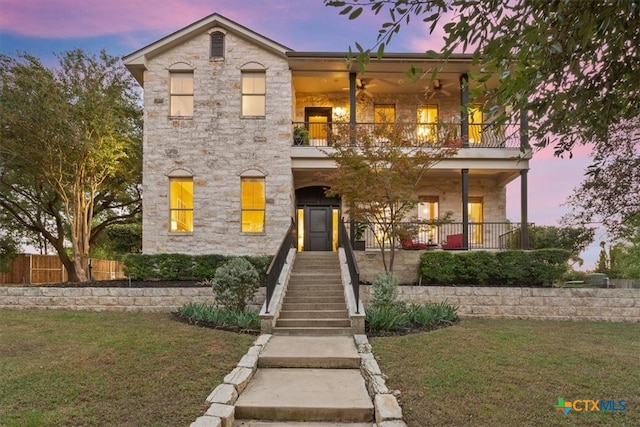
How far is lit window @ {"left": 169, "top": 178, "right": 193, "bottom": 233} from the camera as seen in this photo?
13.9 meters

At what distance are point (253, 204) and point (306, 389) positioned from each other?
933 cm

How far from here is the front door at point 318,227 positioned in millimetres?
16250

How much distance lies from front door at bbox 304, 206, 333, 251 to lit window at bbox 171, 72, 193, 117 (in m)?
5.73

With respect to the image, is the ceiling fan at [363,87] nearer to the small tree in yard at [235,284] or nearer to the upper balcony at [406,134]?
the upper balcony at [406,134]

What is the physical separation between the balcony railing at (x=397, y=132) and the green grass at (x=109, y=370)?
749 centimetres

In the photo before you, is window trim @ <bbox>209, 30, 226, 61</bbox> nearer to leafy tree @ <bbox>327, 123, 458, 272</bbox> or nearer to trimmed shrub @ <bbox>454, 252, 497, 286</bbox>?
leafy tree @ <bbox>327, 123, 458, 272</bbox>

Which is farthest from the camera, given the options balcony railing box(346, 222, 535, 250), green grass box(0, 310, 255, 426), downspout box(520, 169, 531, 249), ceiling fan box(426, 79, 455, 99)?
ceiling fan box(426, 79, 455, 99)

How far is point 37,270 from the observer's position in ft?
68.2

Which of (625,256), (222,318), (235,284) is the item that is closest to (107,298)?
(235,284)

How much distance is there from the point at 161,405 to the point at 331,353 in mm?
2935

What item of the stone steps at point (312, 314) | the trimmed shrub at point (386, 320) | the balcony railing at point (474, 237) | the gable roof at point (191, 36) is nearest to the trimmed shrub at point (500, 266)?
the balcony railing at point (474, 237)

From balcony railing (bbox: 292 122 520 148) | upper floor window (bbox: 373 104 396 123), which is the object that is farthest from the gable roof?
upper floor window (bbox: 373 104 396 123)

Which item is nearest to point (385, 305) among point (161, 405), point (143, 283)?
point (161, 405)

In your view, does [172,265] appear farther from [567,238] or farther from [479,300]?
[567,238]
